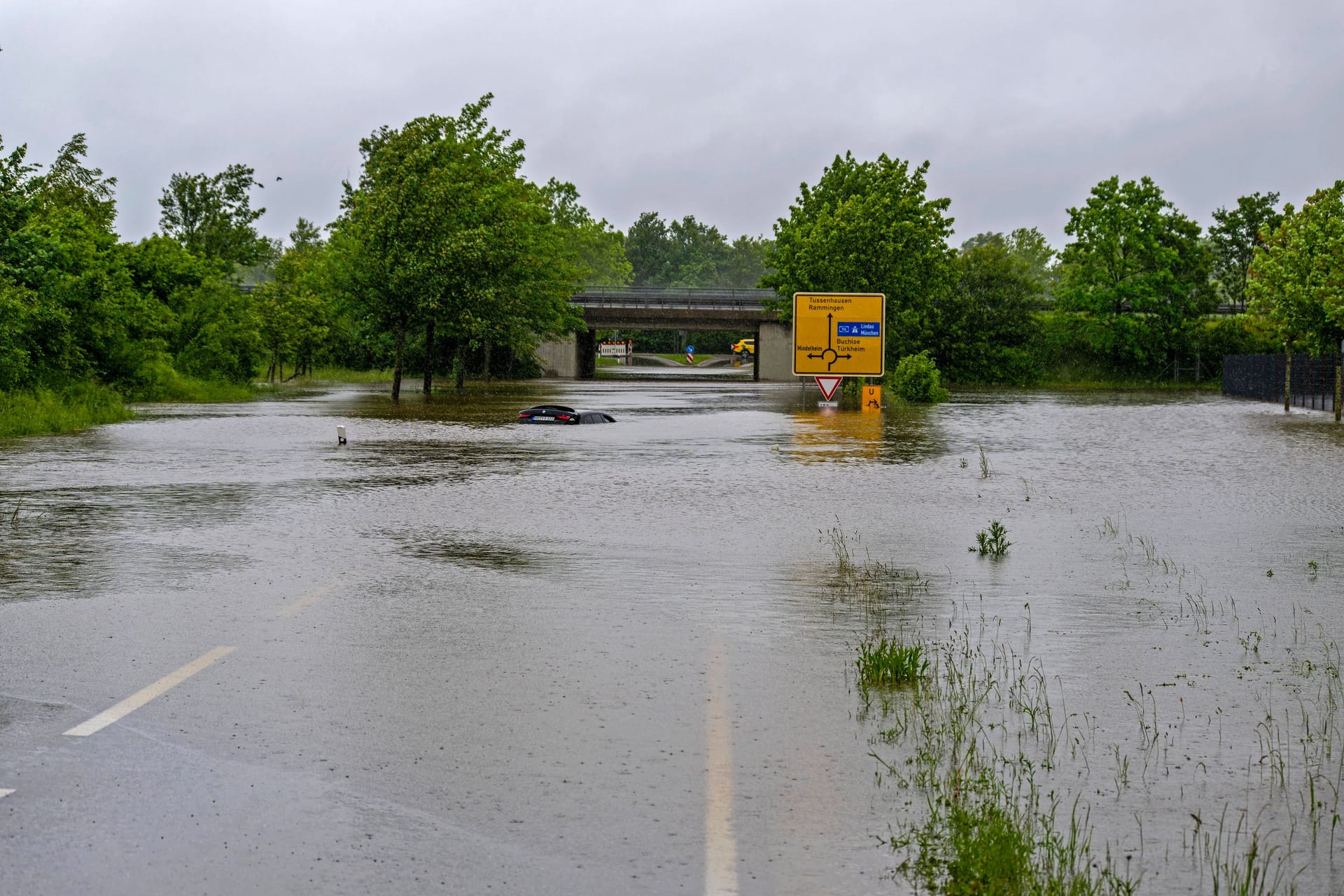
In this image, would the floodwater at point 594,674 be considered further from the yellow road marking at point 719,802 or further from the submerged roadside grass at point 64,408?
the submerged roadside grass at point 64,408

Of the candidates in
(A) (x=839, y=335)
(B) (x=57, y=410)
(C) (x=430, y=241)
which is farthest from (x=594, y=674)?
(C) (x=430, y=241)

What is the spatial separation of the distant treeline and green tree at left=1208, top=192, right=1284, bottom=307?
242 mm

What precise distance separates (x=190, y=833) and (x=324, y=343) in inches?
3619

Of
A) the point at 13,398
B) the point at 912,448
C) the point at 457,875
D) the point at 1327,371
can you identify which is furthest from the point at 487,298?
the point at 457,875

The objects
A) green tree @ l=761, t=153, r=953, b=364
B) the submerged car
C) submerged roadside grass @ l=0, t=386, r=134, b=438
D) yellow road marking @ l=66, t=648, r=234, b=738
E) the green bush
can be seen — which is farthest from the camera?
green tree @ l=761, t=153, r=953, b=364

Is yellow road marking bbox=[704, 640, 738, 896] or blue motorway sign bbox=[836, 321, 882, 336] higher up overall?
blue motorway sign bbox=[836, 321, 882, 336]

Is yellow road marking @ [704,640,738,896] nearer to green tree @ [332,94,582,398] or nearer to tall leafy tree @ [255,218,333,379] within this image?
green tree @ [332,94,582,398]

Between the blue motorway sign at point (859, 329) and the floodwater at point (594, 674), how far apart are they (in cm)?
3406

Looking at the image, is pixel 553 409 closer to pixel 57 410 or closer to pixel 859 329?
pixel 57 410

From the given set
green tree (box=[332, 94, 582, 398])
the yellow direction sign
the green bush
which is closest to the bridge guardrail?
green tree (box=[332, 94, 582, 398])

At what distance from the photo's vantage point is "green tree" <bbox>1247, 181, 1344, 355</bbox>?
5206 centimetres

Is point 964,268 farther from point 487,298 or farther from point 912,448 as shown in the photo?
point 912,448

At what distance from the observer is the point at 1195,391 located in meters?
82.0

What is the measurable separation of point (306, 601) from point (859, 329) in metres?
46.5
